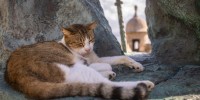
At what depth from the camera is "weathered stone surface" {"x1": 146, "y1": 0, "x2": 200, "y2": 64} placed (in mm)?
5355

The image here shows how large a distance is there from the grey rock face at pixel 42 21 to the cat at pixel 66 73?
100 cm

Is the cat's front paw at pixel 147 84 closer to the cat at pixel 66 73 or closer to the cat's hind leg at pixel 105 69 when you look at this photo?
the cat at pixel 66 73

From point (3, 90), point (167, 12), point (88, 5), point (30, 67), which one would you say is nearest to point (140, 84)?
point (30, 67)

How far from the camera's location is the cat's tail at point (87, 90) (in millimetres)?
3762

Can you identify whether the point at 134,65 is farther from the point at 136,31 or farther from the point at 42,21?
the point at 136,31

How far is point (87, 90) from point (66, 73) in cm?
39

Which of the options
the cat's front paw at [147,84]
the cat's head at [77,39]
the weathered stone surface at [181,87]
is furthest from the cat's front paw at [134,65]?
the cat's front paw at [147,84]

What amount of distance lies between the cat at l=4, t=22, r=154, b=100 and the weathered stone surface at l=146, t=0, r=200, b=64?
1145mm

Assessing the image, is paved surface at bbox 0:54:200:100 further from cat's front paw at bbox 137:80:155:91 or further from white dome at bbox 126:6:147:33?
white dome at bbox 126:6:147:33

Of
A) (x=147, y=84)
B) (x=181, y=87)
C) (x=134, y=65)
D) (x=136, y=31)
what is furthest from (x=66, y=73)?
(x=136, y=31)

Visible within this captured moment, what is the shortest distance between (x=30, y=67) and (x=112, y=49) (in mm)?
2094

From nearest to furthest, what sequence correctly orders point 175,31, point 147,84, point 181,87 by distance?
1. point 147,84
2. point 181,87
3. point 175,31

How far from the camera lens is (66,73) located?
4180 mm

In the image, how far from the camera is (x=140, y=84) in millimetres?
3889
